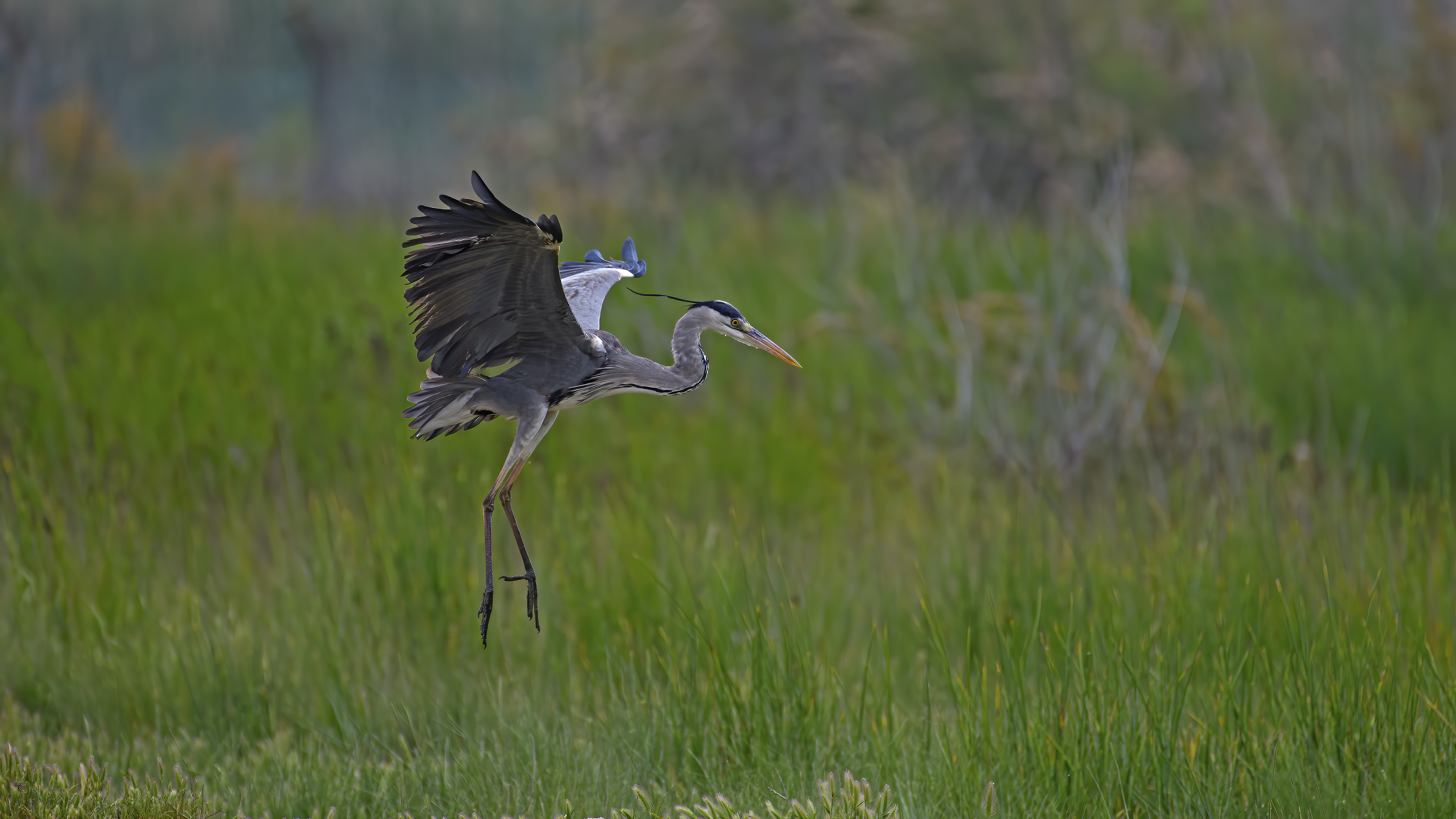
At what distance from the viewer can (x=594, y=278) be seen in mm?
2365

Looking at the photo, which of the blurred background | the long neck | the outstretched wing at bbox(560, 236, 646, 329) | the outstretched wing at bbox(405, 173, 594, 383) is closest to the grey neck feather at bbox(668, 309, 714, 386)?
the long neck

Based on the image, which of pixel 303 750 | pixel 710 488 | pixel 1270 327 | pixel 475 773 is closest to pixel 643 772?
pixel 475 773

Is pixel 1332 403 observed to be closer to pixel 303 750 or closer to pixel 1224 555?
pixel 1224 555

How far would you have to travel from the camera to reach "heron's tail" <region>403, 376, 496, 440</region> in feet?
6.78

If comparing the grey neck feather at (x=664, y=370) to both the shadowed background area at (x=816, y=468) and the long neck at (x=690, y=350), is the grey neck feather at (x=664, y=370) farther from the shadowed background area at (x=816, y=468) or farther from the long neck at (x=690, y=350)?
the shadowed background area at (x=816, y=468)

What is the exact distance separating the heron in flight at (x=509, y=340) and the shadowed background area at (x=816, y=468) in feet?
4.66

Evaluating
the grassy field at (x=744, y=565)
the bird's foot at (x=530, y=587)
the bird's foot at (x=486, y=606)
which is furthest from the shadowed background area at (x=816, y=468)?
the bird's foot at (x=486, y=606)

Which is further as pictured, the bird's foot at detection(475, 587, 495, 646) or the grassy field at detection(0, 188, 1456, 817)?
the grassy field at detection(0, 188, 1456, 817)

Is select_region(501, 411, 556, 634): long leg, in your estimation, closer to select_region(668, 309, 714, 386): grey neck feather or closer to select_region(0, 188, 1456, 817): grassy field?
select_region(668, 309, 714, 386): grey neck feather

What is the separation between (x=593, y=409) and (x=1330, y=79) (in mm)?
6641

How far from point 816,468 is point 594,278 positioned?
390 cm

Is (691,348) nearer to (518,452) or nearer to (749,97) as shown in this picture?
(518,452)

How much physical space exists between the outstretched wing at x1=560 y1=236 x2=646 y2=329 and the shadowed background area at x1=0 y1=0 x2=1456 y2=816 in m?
1.25

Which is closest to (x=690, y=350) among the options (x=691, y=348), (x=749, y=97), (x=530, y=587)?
(x=691, y=348)
